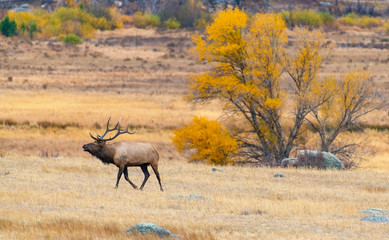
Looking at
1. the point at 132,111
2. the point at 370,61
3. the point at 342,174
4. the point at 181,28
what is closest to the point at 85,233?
the point at 342,174

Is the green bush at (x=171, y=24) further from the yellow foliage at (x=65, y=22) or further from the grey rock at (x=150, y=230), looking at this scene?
the grey rock at (x=150, y=230)

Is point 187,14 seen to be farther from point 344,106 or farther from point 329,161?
point 329,161

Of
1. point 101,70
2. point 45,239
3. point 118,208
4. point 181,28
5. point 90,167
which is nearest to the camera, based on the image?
point 45,239

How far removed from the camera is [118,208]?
15.6m

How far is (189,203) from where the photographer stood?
16.6m

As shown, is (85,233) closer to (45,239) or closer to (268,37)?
(45,239)

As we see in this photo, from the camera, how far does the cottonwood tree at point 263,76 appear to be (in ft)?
105

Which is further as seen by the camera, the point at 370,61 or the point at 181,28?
the point at 181,28

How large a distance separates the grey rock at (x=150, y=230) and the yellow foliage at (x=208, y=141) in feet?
60.4

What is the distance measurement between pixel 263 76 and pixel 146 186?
13381 millimetres

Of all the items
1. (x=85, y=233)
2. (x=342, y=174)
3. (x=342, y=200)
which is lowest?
(x=342, y=174)

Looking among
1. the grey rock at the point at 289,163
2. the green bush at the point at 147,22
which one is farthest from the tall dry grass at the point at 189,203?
the green bush at the point at 147,22

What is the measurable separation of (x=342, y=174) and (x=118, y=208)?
37.4 feet

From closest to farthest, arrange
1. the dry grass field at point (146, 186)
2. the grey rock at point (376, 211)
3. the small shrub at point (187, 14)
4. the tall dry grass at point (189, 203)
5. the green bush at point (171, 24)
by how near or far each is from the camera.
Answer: the tall dry grass at point (189, 203), the dry grass field at point (146, 186), the grey rock at point (376, 211), the green bush at point (171, 24), the small shrub at point (187, 14)
